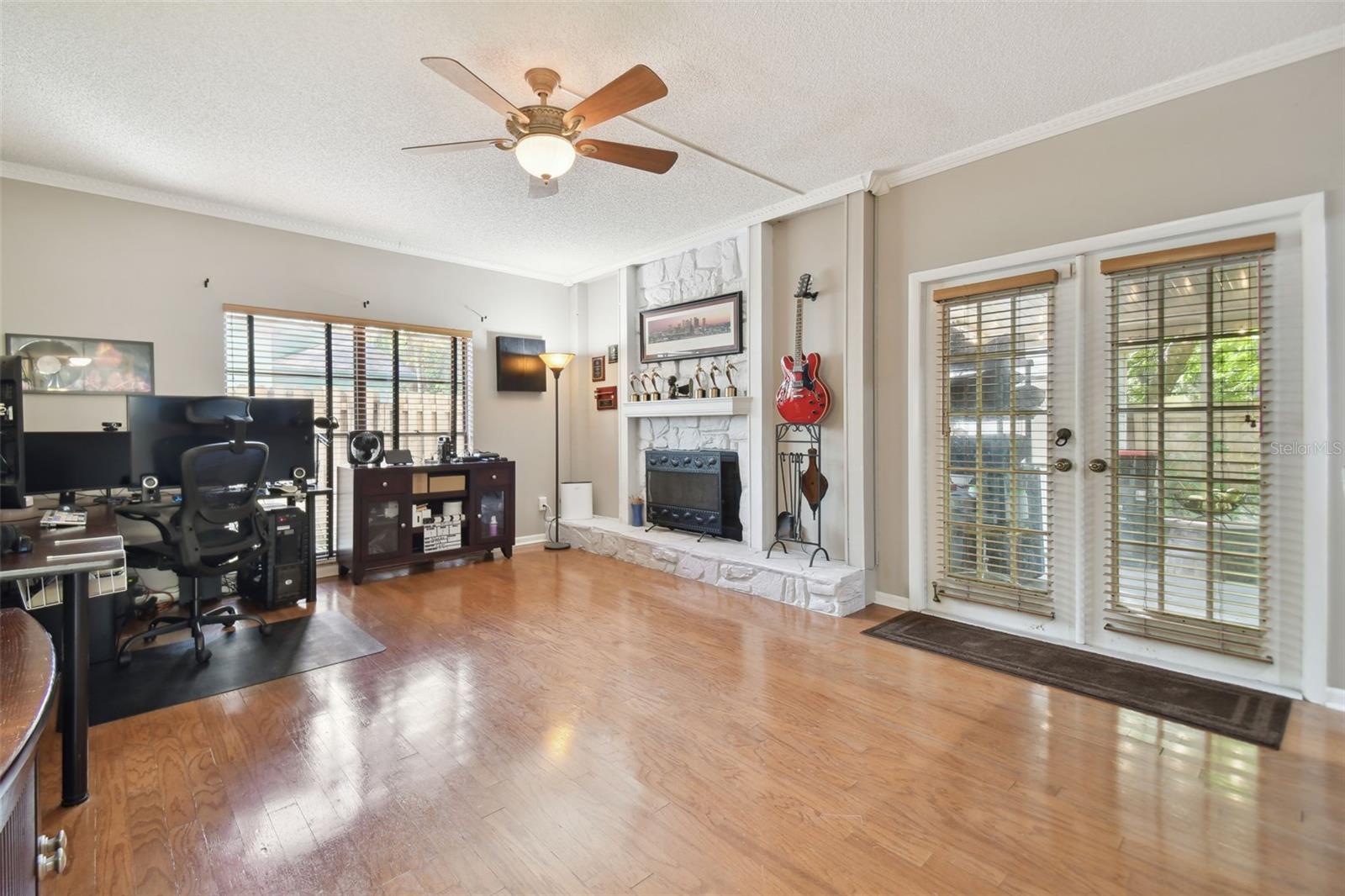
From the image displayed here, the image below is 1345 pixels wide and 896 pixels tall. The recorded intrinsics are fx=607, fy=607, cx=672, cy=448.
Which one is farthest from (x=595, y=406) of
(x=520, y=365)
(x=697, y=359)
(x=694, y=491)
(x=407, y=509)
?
(x=407, y=509)

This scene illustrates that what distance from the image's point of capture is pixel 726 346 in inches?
192

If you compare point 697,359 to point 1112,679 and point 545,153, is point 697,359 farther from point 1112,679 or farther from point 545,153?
point 1112,679

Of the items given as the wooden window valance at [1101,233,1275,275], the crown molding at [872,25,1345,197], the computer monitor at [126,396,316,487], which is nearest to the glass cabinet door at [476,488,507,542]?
the computer monitor at [126,396,316,487]

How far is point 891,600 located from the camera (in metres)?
3.96

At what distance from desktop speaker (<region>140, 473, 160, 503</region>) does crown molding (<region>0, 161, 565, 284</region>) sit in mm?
1908

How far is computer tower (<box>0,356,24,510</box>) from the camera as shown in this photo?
2344mm

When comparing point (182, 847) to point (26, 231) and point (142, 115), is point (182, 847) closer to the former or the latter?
point (142, 115)

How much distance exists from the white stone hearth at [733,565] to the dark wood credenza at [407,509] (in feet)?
2.95

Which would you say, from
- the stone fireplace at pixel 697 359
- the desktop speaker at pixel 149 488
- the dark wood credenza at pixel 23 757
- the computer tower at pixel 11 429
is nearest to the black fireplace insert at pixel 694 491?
the stone fireplace at pixel 697 359

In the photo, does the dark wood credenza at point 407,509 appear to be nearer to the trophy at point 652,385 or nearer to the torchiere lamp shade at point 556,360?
the torchiere lamp shade at point 556,360

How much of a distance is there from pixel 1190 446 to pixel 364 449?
523cm

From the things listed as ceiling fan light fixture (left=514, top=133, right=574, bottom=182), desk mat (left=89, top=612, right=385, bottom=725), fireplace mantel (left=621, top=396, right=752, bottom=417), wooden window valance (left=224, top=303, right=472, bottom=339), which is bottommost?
desk mat (left=89, top=612, right=385, bottom=725)

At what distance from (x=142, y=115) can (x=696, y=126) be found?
9.05ft

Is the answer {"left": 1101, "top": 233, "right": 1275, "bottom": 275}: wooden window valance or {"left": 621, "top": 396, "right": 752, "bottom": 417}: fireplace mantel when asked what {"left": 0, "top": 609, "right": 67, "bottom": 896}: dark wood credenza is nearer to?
{"left": 621, "top": 396, "right": 752, "bottom": 417}: fireplace mantel
